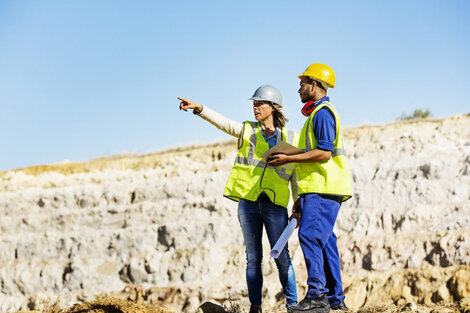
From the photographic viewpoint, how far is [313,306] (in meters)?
5.63

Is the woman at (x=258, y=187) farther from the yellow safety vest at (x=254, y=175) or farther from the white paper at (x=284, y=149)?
the white paper at (x=284, y=149)

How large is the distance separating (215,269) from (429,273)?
4558 mm

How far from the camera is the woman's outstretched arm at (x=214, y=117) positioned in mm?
6621

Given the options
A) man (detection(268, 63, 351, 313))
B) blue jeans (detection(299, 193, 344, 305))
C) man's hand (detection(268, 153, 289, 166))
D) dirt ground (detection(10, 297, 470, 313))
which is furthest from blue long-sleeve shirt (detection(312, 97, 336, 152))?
dirt ground (detection(10, 297, 470, 313))

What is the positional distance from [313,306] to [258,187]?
1.31m

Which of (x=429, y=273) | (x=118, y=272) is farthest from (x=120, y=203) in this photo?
(x=429, y=273)

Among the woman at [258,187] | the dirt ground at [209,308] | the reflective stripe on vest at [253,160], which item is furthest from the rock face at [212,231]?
the reflective stripe on vest at [253,160]

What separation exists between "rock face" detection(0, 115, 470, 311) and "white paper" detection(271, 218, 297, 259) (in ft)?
17.6

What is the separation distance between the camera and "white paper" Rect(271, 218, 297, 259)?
5.75 m

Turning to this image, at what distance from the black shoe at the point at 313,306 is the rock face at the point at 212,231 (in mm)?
5345

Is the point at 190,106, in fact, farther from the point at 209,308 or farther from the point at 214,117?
the point at 209,308

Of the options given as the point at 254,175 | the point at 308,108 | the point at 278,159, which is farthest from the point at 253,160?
the point at 308,108

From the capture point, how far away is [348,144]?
1780 centimetres

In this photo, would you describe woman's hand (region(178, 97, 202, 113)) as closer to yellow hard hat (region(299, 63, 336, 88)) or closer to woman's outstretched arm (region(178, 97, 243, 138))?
woman's outstretched arm (region(178, 97, 243, 138))
